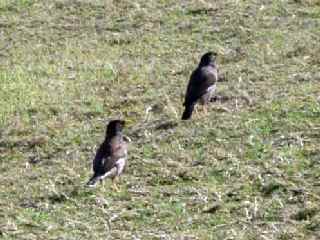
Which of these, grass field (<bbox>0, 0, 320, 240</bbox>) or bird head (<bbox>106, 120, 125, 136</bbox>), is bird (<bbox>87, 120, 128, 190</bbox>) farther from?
grass field (<bbox>0, 0, 320, 240</bbox>)

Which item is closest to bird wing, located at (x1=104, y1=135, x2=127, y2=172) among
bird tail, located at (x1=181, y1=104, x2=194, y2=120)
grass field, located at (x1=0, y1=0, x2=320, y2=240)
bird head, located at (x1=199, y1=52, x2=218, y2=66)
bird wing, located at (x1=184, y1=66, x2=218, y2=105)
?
grass field, located at (x1=0, y1=0, x2=320, y2=240)

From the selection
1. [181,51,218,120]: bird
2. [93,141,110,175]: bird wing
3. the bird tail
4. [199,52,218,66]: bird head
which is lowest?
[93,141,110,175]: bird wing

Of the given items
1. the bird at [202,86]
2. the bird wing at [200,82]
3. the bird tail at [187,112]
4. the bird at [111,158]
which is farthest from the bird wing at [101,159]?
the bird wing at [200,82]

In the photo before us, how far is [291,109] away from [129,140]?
202cm

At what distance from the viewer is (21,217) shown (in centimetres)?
1030

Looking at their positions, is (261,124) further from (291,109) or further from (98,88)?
(98,88)

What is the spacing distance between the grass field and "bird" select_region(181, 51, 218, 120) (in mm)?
197

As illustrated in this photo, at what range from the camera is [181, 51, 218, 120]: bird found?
14.0m

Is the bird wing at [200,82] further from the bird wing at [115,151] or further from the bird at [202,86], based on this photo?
the bird wing at [115,151]

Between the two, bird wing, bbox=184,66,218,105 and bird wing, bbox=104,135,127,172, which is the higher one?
bird wing, bbox=184,66,218,105

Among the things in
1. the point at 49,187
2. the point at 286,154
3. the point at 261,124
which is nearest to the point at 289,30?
the point at 261,124

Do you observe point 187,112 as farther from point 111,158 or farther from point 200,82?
point 111,158

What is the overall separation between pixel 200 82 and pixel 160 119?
84 centimetres

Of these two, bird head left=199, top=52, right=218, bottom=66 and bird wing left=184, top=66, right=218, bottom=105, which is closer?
bird wing left=184, top=66, right=218, bottom=105
